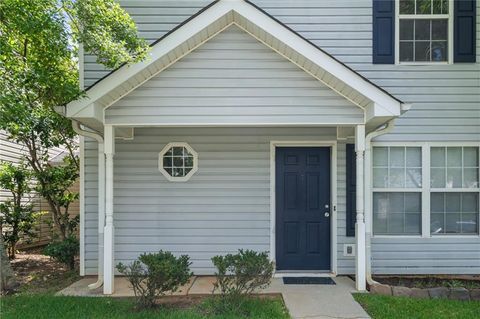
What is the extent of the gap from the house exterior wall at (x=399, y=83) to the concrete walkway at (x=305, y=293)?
2.86ft

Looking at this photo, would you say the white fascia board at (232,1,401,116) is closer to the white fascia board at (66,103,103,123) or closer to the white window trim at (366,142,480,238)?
the white window trim at (366,142,480,238)

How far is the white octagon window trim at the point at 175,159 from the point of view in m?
6.52

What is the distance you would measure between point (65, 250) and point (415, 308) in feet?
18.1

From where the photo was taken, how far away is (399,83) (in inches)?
259

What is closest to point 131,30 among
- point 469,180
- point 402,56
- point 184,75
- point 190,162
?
point 184,75

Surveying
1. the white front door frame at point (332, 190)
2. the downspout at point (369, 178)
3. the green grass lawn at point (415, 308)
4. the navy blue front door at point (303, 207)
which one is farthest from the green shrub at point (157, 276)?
the downspout at point (369, 178)

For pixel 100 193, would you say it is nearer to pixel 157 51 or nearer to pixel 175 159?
pixel 175 159

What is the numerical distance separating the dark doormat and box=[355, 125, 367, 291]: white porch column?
559 millimetres

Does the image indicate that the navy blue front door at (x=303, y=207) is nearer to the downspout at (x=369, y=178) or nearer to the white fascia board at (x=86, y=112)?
the downspout at (x=369, y=178)

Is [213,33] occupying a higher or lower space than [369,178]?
higher

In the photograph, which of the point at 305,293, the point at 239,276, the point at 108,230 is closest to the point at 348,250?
the point at 305,293

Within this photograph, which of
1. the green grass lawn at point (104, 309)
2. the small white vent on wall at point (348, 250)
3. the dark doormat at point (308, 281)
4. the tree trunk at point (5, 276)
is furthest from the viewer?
the small white vent on wall at point (348, 250)

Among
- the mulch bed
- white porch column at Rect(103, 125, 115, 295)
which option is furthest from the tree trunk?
the mulch bed

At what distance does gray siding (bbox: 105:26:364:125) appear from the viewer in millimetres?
5285
